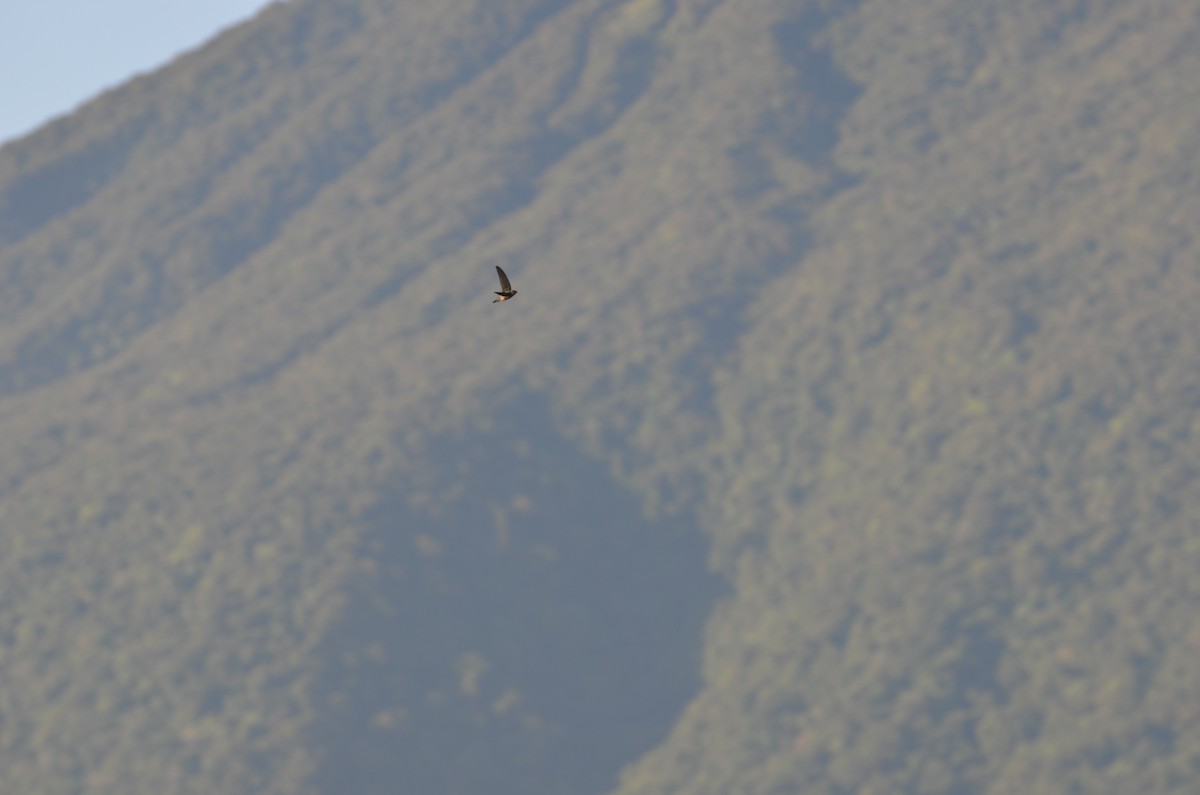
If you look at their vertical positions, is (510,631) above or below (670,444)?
below

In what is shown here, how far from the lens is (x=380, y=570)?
417 feet

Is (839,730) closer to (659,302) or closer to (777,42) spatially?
(659,302)

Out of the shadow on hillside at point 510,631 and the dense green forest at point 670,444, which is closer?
the dense green forest at point 670,444

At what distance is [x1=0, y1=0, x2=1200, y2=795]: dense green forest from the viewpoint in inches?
4414

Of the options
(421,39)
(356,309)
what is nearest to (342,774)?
(356,309)

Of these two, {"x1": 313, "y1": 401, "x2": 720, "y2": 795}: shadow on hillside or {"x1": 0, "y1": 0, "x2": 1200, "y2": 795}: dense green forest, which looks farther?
{"x1": 313, "y1": 401, "x2": 720, "y2": 795}: shadow on hillside

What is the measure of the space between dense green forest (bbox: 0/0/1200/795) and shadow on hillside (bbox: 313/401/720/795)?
313 millimetres

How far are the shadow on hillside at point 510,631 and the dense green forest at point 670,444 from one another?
1.03 feet

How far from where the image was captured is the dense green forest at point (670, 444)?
112125mm

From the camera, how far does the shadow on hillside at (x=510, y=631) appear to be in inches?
4574

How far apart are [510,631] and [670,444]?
76.2ft

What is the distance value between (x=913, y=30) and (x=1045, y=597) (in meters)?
74.7

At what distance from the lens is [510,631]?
126m

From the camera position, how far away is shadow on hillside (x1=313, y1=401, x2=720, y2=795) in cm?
11619
